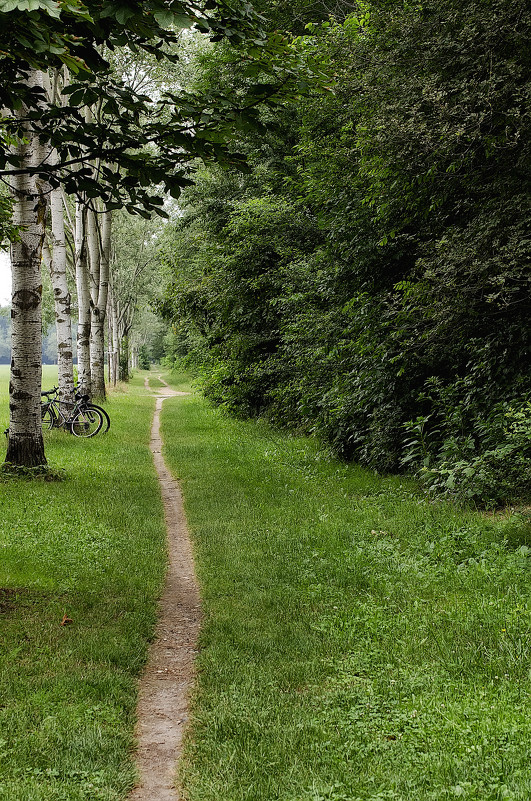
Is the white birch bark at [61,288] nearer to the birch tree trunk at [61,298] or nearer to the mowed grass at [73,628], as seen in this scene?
the birch tree trunk at [61,298]

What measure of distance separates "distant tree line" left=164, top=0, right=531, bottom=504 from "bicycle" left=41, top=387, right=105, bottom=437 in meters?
5.93

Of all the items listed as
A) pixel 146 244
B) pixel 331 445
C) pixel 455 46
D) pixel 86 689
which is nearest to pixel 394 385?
pixel 331 445

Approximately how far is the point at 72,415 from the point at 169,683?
12.0m

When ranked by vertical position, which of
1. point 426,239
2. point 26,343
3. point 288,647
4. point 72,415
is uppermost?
point 426,239

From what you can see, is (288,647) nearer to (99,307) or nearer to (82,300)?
(82,300)

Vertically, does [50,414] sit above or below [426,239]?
below

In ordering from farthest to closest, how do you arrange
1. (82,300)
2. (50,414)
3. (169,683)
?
(82,300), (50,414), (169,683)

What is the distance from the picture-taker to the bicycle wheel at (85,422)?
1600 cm

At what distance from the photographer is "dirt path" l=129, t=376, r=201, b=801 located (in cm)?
370

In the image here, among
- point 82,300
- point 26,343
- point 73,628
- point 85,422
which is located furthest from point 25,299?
point 82,300

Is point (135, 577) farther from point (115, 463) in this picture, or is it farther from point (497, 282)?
point (115, 463)

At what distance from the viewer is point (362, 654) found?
4859mm

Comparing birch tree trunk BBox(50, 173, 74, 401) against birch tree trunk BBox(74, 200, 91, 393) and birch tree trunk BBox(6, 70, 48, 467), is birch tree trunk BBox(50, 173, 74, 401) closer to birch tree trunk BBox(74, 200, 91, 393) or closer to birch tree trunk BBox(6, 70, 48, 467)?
birch tree trunk BBox(74, 200, 91, 393)

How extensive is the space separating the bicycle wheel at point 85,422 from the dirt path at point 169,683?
28.8 feet
